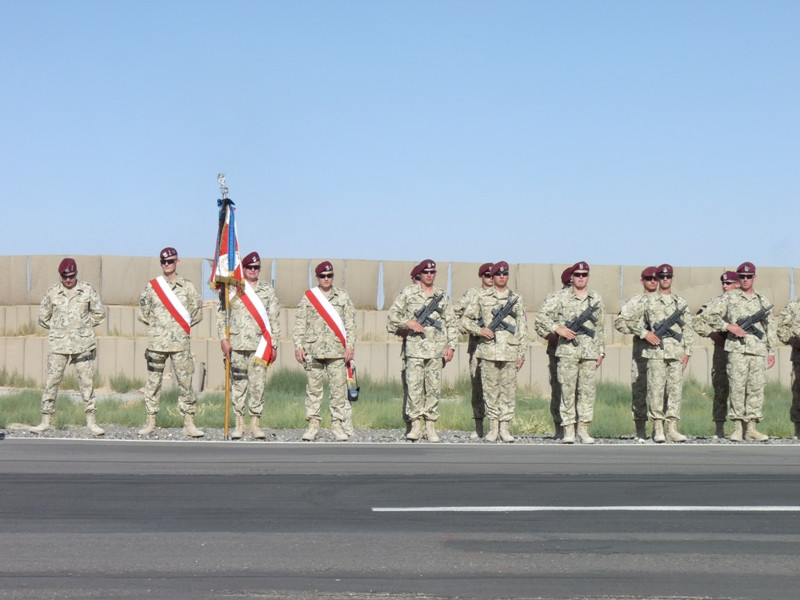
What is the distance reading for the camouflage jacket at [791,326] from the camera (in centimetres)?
1527

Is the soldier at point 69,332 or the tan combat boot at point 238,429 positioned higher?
the soldier at point 69,332

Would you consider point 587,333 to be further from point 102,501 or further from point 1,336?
point 1,336

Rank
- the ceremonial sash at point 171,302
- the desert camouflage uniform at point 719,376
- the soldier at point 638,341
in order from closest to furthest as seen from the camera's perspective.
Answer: the ceremonial sash at point 171,302, the soldier at point 638,341, the desert camouflage uniform at point 719,376

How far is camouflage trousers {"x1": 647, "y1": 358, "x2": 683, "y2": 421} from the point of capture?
14672mm

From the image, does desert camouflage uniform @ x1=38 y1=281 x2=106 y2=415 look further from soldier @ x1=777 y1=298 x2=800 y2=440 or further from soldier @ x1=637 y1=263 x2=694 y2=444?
soldier @ x1=777 y1=298 x2=800 y2=440

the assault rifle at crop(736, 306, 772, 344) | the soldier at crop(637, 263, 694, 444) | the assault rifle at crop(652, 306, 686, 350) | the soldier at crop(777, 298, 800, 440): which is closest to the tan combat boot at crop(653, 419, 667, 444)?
the soldier at crop(637, 263, 694, 444)

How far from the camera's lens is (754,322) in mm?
15016

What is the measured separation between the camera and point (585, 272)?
14.6 m

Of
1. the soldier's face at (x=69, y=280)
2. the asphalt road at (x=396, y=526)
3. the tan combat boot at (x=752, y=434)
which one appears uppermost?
the soldier's face at (x=69, y=280)

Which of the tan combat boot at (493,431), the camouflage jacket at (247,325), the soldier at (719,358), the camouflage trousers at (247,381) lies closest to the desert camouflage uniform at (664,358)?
the soldier at (719,358)

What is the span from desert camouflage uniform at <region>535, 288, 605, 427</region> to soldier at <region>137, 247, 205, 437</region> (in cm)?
422

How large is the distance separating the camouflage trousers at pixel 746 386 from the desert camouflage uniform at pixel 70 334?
7.75 m

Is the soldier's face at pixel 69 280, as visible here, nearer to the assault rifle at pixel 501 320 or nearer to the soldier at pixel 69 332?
the soldier at pixel 69 332

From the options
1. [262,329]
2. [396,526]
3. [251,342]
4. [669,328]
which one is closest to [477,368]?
[669,328]
